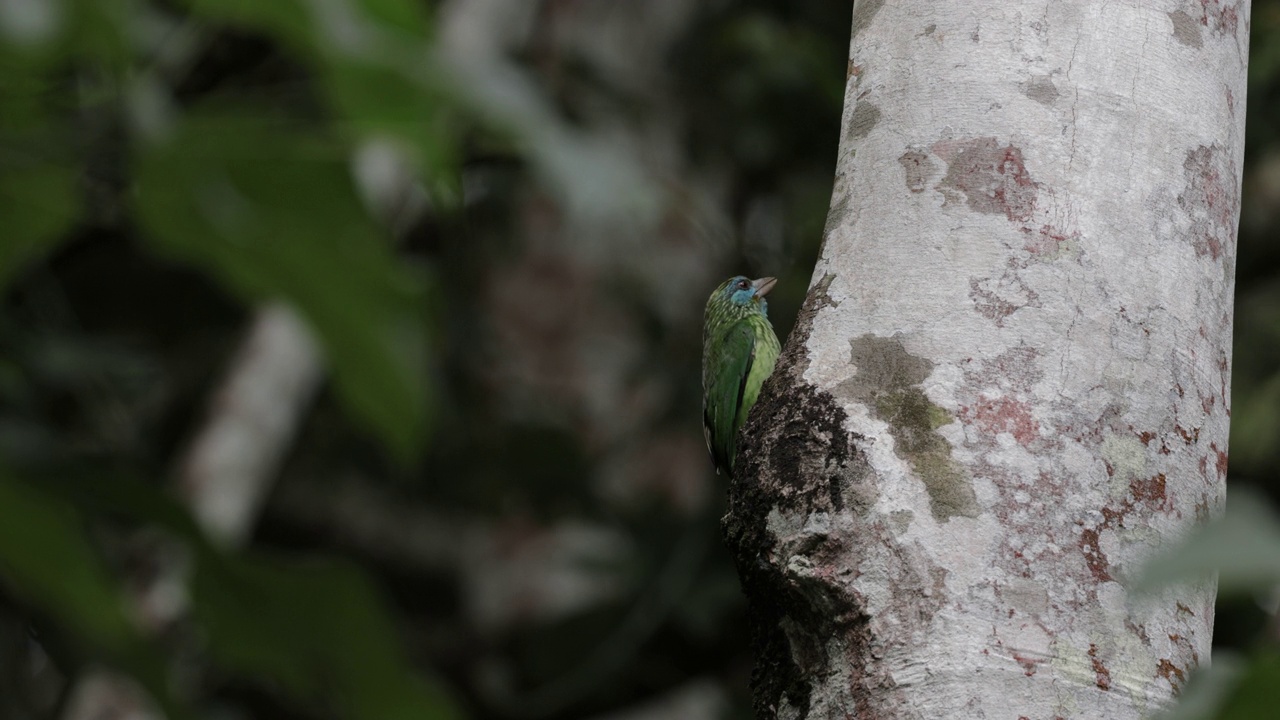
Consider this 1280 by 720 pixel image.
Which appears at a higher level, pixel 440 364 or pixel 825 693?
pixel 825 693

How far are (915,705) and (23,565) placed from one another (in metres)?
1.25

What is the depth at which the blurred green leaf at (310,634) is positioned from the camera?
74 centimetres

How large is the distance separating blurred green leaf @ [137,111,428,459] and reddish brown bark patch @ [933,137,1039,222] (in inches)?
55.1

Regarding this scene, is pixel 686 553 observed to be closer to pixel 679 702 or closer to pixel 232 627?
pixel 679 702

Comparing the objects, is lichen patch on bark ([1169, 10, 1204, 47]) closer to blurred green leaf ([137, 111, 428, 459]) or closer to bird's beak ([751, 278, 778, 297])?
blurred green leaf ([137, 111, 428, 459])

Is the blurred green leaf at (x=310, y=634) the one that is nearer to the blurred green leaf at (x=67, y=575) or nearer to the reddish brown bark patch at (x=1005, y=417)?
the blurred green leaf at (x=67, y=575)

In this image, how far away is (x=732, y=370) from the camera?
4062 millimetres

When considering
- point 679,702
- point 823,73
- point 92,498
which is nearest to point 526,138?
point 92,498

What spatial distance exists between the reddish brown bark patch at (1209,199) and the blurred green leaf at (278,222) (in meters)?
1.59

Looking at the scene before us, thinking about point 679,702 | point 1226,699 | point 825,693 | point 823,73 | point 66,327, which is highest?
point 1226,699

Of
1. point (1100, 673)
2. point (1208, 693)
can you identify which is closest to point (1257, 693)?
point (1208, 693)

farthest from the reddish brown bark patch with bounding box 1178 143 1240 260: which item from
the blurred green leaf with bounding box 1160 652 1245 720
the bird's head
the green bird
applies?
the bird's head

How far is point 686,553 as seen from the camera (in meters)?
5.48

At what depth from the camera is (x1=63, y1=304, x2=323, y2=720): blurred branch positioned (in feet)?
14.6
